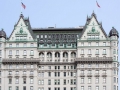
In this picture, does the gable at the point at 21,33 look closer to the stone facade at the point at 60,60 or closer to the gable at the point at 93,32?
the stone facade at the point at 60,60

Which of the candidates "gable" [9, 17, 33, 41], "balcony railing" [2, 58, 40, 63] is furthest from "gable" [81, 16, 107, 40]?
"gable" [9, 17, 33, 41]

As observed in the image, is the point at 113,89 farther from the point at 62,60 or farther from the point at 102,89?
the point at 62,60

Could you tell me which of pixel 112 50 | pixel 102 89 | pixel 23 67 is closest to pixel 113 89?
pixel 102 89

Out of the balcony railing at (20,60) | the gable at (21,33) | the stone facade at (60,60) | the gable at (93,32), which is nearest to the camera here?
the stone facade at (60,60)

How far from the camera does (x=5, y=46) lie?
16938cm

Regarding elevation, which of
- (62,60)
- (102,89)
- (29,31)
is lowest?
(102,89)

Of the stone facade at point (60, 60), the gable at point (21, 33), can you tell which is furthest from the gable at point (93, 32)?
the gable at point (21, 33)

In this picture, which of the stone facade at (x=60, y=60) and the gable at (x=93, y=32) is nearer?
the stone facade at (x=60, y=60)

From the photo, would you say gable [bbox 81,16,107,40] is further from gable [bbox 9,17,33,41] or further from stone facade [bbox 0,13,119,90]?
gable [bbox 9,17,33,41]

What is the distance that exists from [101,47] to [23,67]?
28789mm

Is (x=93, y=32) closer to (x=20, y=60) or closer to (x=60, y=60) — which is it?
(x=60, y=60)

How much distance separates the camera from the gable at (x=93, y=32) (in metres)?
169

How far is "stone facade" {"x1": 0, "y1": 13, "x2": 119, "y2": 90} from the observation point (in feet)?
537

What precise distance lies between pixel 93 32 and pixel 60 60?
15748mm
